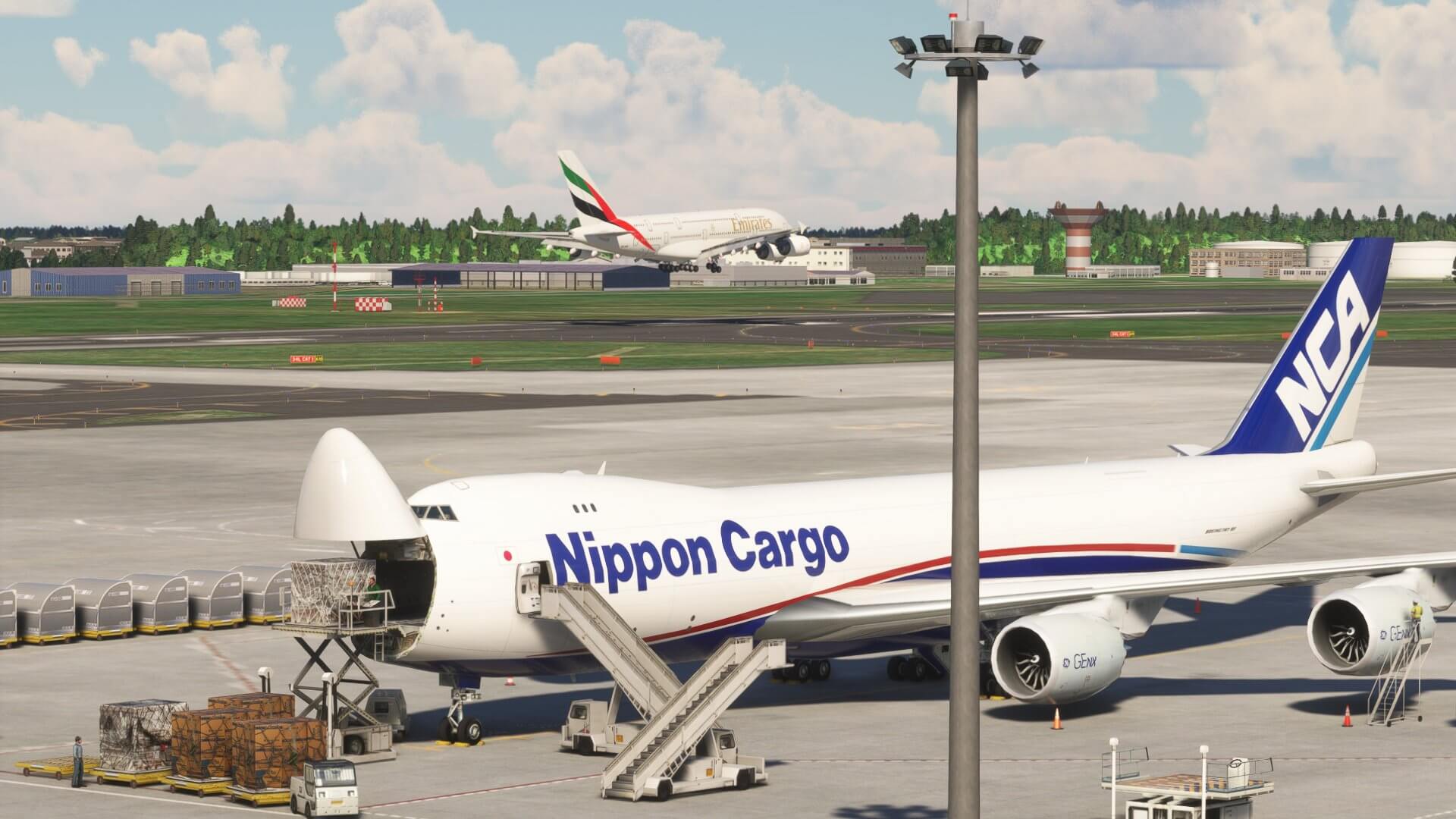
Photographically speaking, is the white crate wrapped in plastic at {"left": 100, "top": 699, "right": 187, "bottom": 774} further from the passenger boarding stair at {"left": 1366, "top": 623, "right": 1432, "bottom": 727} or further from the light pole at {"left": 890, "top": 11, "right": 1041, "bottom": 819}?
the passenger boarding stair at {"left": 1366, "top": 623, "right": 1432, "bottom": 727}

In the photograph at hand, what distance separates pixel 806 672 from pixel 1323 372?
1313cm

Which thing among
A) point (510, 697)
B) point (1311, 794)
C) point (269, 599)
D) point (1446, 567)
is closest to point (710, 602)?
point (510, 697)

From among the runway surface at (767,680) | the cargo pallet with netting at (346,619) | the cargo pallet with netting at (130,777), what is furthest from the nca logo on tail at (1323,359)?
the cargo pallet with netting at (130,777)

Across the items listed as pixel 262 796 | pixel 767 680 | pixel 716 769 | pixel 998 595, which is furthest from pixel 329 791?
pixel 767 680

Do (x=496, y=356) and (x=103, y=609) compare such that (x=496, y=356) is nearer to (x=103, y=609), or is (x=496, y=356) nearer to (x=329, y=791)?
(x=103, y=609)

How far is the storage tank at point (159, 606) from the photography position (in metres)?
43.2

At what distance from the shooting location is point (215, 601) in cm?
4406

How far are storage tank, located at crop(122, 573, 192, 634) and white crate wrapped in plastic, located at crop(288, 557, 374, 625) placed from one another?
13629 millimetres

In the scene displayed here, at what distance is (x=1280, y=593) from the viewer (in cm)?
4866

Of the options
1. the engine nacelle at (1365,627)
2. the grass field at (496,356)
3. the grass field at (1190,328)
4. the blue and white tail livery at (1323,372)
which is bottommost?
the engine nacelle at (1365,627)

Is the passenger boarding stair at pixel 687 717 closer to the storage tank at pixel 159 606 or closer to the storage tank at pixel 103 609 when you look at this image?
the storage tank at pixel 159 606

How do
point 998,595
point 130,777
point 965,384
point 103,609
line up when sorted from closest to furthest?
point 965,384 → point 130,777 → point 998,595 → point 103,609

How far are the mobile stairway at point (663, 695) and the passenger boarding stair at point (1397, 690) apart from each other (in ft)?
34.7

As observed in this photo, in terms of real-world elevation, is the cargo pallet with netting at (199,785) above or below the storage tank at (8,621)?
below
